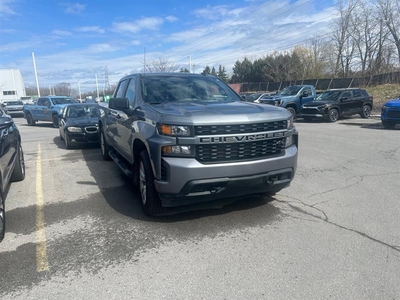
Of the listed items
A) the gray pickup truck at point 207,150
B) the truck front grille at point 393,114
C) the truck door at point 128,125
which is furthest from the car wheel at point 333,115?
the truck door at point 128,125

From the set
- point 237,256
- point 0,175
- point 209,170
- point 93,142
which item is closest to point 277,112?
point 209,170

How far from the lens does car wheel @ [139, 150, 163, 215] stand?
12.9 ft

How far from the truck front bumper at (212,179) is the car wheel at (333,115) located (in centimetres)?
1392

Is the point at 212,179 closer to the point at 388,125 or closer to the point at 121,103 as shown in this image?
the point at 121,103

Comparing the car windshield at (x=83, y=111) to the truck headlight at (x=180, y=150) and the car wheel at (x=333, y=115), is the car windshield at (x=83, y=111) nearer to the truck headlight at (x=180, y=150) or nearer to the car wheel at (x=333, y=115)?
the truck headlight at (x=180, y=150)

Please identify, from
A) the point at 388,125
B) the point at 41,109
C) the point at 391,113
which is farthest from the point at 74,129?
the point at 388,125

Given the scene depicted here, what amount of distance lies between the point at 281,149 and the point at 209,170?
3.77ft

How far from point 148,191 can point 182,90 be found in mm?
1809

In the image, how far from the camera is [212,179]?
3.58 meters

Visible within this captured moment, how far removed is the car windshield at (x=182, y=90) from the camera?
4730mm

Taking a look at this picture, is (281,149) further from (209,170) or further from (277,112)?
(209,170)

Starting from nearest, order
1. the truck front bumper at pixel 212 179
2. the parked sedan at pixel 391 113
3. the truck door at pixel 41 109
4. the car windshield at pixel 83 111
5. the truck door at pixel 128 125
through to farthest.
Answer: the truck front bumper at pixel 212 179 < the truck door at pixel 128 125 < the car windshield at pixel 83 111 < the parked sedan at pixel 391 113 < the truck door at pixel 41 109

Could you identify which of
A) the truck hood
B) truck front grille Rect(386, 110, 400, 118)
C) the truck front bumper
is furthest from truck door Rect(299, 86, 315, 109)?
the truck front bumper

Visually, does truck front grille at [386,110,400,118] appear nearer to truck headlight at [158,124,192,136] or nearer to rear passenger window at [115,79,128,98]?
rear passenger window at [115,79,128,98]
